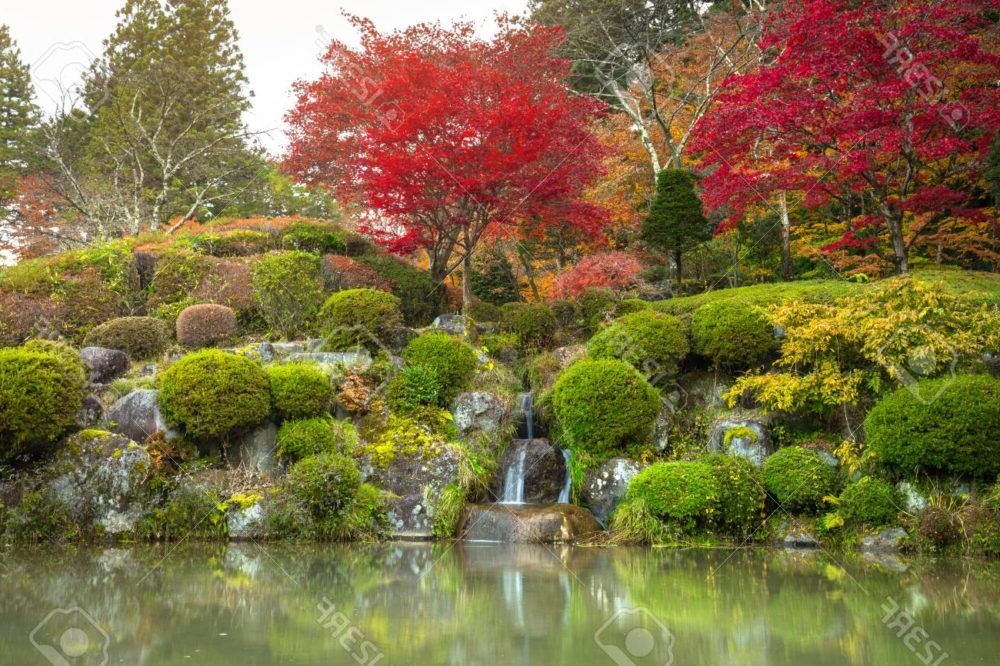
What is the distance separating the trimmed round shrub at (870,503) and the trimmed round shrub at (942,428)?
337 millimetres

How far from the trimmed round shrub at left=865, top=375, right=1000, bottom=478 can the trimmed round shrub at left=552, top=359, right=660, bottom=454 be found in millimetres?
2951

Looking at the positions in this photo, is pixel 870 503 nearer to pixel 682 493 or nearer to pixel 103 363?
pixel 682 493

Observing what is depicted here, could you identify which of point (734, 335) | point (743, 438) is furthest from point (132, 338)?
point (743, 438)

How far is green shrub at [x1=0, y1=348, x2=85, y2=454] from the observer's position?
9.56m

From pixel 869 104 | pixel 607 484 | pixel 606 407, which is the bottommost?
pixel 607 484

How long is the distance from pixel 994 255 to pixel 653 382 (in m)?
6.82

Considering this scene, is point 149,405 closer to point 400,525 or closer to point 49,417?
point 49,417

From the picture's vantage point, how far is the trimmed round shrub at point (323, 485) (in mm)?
10102

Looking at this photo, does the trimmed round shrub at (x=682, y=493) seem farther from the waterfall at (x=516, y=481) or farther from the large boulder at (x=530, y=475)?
the waterfall at (x=516, y=481)

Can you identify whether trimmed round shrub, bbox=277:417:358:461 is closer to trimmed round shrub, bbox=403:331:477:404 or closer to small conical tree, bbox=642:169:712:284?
trimmed round shrub, bbox=403:331:477:404

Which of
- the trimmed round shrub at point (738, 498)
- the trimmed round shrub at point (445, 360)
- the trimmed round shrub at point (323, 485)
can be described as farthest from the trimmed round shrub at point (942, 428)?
the trimmed round shrub at point (323, 485)

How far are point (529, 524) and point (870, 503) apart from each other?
164 inches

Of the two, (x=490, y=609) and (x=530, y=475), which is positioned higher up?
(x=490, y=609)

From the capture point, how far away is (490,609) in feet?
19.5
